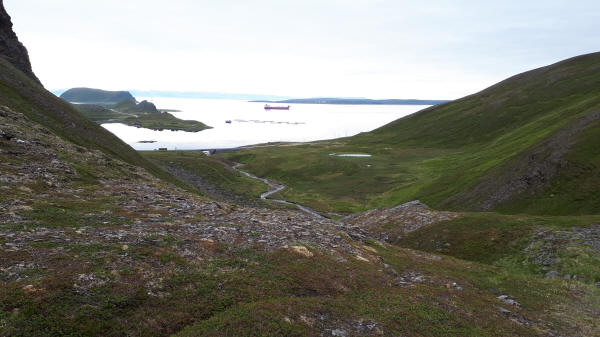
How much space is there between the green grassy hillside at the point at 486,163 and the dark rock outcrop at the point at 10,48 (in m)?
84.8

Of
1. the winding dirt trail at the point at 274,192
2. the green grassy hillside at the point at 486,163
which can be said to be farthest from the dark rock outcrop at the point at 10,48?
the green grassy hillside at the point at 486,163

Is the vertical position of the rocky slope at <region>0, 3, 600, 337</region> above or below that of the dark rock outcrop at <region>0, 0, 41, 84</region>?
below

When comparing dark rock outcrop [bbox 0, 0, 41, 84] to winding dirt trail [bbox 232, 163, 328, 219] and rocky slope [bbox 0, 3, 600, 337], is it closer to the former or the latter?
rocky slope [bbox 0, 3, 600, 337]

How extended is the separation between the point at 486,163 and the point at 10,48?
445ft

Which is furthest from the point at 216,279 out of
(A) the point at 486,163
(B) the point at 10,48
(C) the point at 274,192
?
(B) the point at 10,48

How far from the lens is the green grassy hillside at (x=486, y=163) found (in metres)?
57.3

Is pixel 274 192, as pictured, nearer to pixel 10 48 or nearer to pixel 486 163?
pixel 486 163

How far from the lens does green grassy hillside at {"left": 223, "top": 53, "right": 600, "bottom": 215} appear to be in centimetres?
5728

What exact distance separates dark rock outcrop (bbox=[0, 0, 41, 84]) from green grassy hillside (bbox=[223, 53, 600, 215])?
84.8m

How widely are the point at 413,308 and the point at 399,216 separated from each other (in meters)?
42.1

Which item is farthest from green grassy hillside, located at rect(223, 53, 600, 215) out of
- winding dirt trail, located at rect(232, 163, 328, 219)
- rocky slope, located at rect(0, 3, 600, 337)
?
rocky slope, located at rect(0, 3, 600, 337)

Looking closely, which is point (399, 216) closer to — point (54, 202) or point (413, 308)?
point (413, 308)

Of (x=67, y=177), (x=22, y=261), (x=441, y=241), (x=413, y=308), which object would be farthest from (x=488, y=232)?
(x=67, y=177)

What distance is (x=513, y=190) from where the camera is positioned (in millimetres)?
62156
